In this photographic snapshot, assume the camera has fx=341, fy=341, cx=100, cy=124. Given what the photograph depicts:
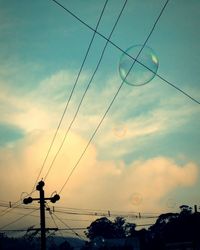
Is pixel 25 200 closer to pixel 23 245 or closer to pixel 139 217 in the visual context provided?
pixel 139 217

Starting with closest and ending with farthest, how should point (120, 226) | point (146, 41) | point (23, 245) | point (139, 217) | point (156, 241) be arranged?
point (146, 41) < point (139, 217) < point (156, 241) < point (120, 226) < point (23, 245)

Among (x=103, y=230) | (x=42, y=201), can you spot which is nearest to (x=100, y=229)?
(x=103, y=230)

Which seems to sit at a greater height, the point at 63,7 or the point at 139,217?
the point at 63,7

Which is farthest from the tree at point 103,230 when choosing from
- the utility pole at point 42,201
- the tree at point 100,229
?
the utility pole at point 42,201

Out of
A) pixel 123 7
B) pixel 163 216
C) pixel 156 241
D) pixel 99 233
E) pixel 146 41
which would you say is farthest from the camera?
pixel 99 233

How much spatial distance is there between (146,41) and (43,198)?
A: 706 inches

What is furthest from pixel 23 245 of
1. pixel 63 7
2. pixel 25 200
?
pixel 63 7

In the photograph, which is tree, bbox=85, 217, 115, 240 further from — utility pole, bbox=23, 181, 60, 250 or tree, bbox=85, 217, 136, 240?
utility pole, bbox=23, 181, 60, 250

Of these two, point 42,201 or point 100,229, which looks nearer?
point 42,201

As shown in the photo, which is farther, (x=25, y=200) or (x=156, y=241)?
(x=156, y=241)

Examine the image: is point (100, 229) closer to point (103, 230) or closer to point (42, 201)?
point (103, 230)

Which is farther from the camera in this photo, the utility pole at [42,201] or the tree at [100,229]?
the tree at [100,229]

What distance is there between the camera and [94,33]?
1250cm

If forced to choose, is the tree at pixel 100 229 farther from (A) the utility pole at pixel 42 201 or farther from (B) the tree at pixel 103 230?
(A) the utility pole at pixel 42 201
